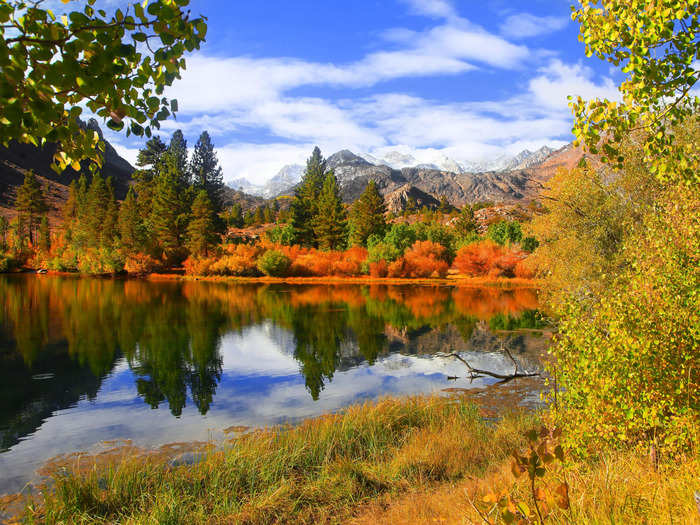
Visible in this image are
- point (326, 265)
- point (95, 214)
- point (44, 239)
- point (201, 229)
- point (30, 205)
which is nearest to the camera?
point (326, 265)

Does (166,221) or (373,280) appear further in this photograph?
(166,221)

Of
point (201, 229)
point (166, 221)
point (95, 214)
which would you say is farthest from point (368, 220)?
point (95, 214)

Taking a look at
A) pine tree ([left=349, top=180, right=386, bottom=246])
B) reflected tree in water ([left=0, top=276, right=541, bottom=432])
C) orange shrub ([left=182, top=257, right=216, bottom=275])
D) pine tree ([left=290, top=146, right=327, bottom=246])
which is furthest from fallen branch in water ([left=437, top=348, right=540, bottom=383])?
pine tree ([left=290, top=146, right=327, bottom=246])

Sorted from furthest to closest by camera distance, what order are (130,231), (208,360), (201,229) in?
(130,231) → (201,229) → (208,360)

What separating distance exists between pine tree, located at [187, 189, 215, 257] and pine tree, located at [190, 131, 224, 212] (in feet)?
51.3

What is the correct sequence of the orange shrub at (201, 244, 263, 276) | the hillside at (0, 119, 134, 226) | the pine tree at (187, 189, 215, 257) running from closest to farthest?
the orange shrub at (201, 244, 263, 276) → the pine tree at (187, 189, 215, 257) → the hillside at (0, 119, 134, 226)

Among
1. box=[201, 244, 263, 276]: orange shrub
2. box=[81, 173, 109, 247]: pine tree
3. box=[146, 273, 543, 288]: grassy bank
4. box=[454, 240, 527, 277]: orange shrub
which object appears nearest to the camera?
box=[146, 273, 543, 288]: grassy bank

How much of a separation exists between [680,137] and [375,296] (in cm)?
2910

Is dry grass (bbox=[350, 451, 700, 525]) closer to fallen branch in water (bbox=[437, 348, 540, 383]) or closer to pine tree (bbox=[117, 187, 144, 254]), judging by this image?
→ fallen branch in water (bbox=[437, 348, 540, 383])

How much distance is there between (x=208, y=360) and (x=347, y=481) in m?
13.1

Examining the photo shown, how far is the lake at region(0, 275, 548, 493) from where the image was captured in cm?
1190

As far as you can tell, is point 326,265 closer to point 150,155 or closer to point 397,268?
point 397,268

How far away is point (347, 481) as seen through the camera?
7535 mm

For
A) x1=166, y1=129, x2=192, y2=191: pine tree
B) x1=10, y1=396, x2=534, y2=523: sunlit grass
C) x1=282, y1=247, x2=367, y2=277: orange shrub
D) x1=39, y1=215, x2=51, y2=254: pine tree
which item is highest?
x1=166, y1=129, x2=192, y2=191: pine tree
